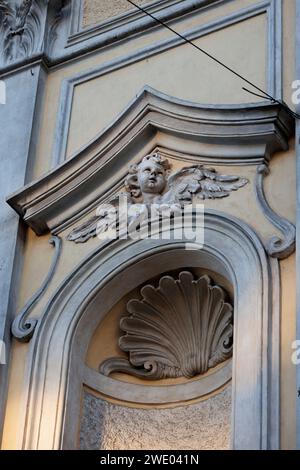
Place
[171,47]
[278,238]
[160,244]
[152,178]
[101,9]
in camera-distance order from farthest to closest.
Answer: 1. [101,9]
2. [171,47]
3. [152,178]
4. [160,244]
5. [278,238]

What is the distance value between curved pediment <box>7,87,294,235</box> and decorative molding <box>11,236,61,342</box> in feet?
0.69

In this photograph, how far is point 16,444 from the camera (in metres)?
9.27

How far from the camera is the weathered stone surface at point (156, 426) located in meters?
9.43

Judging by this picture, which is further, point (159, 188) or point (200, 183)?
point (159, 188)

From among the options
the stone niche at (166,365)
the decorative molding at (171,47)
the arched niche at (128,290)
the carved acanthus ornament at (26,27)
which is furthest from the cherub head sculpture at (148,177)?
the carved acanthus ornament at (26,27)

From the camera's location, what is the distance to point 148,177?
32.3ft

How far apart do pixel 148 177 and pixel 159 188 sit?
0.33 ft

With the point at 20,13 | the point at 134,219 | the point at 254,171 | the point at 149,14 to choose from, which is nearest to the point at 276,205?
the point at 254,171

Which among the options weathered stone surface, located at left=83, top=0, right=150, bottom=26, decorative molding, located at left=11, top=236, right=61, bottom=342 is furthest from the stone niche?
weathered stone surface, located at left=83, top=0, right=150, bottom=26

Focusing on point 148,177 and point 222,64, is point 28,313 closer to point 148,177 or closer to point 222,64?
point 148,177

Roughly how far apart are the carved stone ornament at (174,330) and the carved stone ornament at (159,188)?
1.55ft

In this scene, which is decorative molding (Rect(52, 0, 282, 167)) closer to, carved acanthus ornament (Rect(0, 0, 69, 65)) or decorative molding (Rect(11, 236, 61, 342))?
carved acanthus ornament (Rect(0, 0, 69, 65))

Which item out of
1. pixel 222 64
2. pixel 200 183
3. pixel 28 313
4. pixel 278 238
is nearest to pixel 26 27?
pixel 222 64

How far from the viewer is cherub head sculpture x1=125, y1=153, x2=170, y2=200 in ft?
32.3
